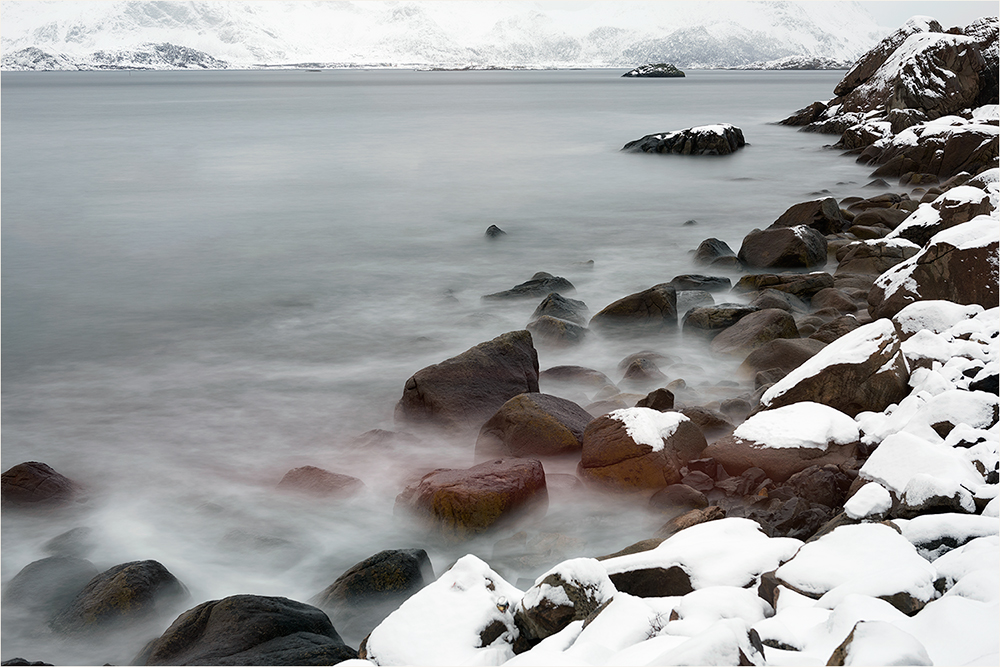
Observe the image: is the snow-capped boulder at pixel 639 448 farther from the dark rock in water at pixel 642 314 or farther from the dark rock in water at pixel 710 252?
the dark rock in water at pixel 710 252

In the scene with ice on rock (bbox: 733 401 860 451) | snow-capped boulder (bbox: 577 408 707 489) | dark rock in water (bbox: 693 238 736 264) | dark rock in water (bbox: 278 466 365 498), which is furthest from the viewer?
dark rock in water (bbox: 693 238 736 264)

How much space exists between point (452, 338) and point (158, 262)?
5537mm

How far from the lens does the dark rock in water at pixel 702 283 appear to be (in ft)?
29.3

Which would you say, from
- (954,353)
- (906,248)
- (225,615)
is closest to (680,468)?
(954,353)

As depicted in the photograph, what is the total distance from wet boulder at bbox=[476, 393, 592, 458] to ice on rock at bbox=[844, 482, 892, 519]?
2011 millimetres

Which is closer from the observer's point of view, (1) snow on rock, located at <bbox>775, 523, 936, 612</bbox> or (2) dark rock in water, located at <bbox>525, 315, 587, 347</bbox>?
(1) snow on rock, located at <bbox>775, 523, 936, 612</bbox>

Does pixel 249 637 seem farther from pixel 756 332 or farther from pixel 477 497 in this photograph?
pixel 756 332

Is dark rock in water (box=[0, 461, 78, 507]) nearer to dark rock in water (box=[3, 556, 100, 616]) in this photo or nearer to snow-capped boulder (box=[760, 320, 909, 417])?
dark rock in water (box=[3, 556, 100, 616])

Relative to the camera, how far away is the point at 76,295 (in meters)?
9.47

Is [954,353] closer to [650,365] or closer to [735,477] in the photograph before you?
[735,477]

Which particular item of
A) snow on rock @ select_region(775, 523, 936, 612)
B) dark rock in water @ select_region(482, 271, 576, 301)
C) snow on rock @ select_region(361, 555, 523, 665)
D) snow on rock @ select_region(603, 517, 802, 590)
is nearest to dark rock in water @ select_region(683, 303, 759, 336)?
dark rock in water @ select_region(482, 271, 576, 301)

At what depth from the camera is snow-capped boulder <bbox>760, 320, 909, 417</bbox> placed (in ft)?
15.2

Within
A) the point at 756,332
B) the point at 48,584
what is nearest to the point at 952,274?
the point at 756,332

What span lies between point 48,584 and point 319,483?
5.08 ft
